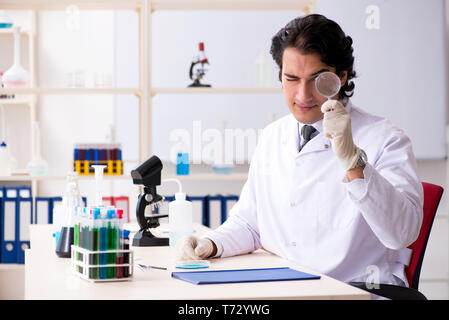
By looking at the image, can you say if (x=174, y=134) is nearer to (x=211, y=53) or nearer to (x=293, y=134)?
(x=211, y=53)

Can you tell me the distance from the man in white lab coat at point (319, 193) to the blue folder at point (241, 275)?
0.18 meters

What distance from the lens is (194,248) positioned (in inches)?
61.3

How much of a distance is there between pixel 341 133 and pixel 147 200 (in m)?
0.76

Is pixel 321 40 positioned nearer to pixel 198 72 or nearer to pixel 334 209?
pixel 334 209

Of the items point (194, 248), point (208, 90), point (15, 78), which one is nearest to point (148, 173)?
point (194, 248)

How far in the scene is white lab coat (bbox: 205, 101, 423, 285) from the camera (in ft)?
4.87

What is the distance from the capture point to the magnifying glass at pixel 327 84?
1508 mm

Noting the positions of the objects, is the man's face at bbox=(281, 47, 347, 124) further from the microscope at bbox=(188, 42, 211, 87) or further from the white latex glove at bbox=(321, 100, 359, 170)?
the microscope at bbox=(188, 42, 211, 87)

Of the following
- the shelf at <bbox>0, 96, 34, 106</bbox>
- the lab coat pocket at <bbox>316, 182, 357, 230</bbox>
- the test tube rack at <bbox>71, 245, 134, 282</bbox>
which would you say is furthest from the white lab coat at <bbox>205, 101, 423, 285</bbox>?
the shelf at <bbox>0, 96, 34, 106</bbox>

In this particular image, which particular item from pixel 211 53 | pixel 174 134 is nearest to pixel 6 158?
pixel 174 134

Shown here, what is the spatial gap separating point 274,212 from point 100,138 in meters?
2.04

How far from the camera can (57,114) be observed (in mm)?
3650

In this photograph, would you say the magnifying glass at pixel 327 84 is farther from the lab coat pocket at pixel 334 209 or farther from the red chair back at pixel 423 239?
the red chair back at pixel 423 239

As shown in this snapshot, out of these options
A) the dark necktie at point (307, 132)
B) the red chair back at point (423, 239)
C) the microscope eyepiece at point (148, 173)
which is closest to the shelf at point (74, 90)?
the microscope eyepiece at point (148, 173)
